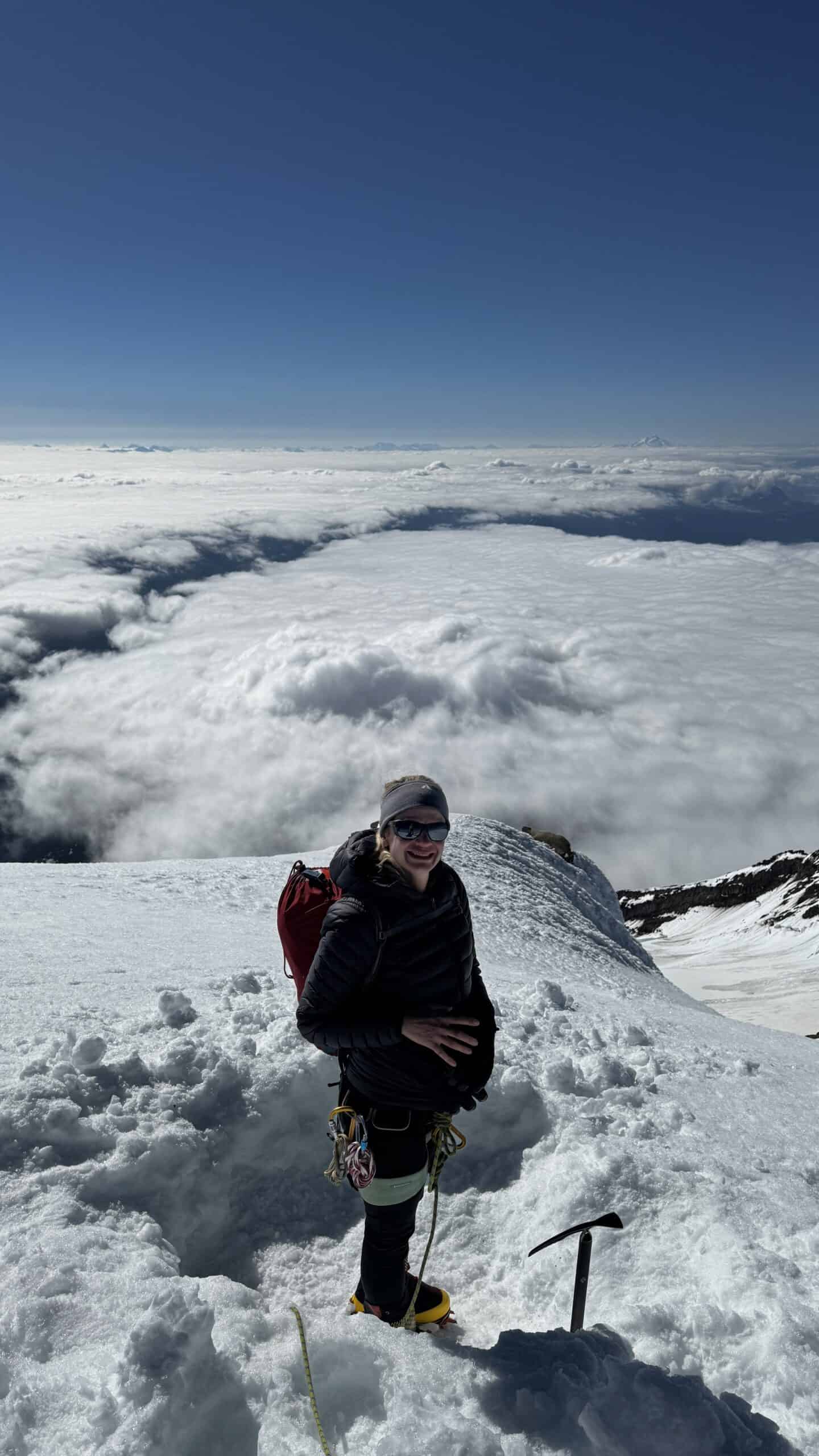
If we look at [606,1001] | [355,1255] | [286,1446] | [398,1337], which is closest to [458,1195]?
[355,1255]

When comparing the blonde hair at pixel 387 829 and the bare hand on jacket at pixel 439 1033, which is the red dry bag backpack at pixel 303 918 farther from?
the bare hand on jacket at pixel 439 1033

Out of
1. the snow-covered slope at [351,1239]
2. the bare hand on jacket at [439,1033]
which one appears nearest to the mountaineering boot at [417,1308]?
the snow-covered slope at [351,1239]

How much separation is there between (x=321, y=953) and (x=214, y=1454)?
73.5 inches

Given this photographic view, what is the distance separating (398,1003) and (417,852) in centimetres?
72

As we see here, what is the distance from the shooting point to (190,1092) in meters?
4.89

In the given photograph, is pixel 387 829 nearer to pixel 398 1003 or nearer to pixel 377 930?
pixel 377 930

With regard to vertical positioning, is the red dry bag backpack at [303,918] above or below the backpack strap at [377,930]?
below

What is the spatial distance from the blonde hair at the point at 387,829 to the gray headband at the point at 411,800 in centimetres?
1

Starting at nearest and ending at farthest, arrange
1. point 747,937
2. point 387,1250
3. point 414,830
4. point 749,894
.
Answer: point 414,830 → point 387,1250 → point 747,937 → point 749,894

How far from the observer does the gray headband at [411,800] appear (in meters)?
3.23

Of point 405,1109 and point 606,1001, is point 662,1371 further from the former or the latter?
point 606,1001

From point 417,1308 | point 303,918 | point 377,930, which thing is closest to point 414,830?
point 377,930

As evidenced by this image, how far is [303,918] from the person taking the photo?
3.89 m

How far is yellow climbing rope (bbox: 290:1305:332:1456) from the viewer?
271 cm
